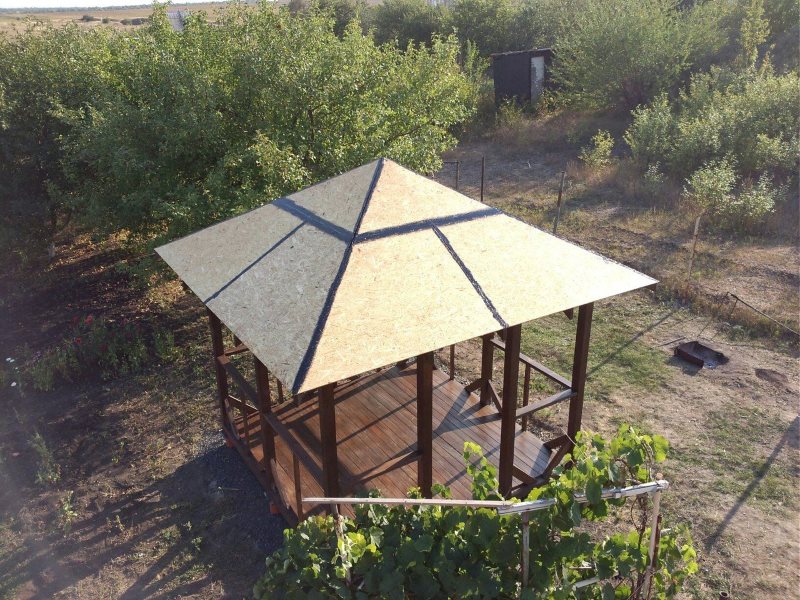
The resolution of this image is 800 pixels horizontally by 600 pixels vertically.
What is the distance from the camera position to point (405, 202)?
458 cm

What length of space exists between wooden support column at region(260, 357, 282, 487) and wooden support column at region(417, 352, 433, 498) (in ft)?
4.18

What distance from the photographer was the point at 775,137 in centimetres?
1330

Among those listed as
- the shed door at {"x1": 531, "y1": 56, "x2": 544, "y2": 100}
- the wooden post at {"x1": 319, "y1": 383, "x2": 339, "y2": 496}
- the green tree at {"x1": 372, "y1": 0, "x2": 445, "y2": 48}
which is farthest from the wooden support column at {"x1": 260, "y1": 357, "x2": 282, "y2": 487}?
the green tree at {"x1": 372, "y1": 0, "x2": 445, "y2": 48}

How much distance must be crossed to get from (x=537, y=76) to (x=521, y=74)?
0.68 metres

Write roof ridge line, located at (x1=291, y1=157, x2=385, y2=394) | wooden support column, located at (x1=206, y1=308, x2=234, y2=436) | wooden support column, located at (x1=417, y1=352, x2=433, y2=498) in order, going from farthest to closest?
wooden support column, located at (x1=206, y1=308, x2=234, y2=436) → wooden support column, located at (x1=417, y1=352, x2=433, y2=498) → roof ridge line, located at (x1=291, y1=157, x2=385, y2=394)

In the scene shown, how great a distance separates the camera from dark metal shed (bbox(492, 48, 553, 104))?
67.1 ft

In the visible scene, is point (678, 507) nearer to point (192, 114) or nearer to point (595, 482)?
point (595, 482)

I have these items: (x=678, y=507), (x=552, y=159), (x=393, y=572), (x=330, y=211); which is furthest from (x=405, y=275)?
Answer: (x=552, y=159)

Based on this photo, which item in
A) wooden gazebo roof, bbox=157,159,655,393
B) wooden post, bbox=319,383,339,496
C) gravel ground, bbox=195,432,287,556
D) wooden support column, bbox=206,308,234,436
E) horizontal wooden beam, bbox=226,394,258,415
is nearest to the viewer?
wooden gazebo roof, bbox=157,159,655,393

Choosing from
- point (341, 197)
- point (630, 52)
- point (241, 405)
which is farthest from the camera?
point (630, 52)

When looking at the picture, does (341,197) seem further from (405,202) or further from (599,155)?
(599,155)

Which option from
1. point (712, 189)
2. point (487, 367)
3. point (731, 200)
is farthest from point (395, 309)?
point (731, 200)

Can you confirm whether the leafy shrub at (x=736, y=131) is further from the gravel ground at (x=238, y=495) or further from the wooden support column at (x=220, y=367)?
the gravel ground at (x=238, y=495)

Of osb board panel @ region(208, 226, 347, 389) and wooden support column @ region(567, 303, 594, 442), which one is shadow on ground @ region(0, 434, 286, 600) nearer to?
osb board panel @ region(208, 226, 347, 389)
